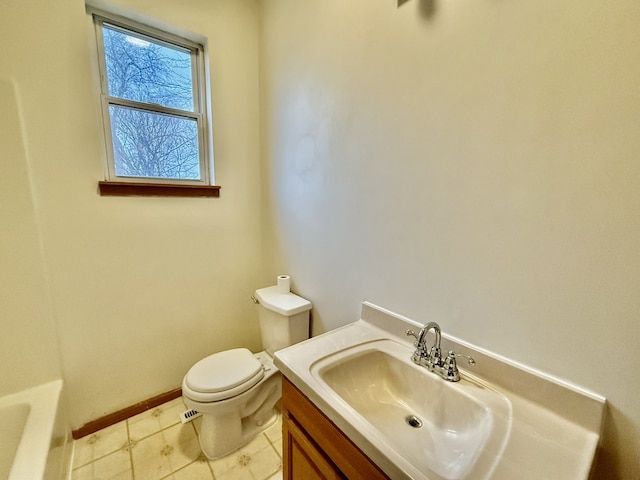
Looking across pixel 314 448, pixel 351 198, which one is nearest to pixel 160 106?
pixel 351 198

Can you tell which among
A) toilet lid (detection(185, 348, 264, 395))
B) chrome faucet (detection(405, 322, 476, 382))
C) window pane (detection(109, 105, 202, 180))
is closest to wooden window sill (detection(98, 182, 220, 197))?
window pane (detection(109, 105, 202, 180))

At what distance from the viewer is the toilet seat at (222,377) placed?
50.4 inches

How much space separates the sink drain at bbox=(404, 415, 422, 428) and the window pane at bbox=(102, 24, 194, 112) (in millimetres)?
1999

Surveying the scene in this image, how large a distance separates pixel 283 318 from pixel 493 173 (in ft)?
3.98

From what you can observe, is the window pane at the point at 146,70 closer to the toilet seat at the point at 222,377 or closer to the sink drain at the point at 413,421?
the toilet seat at the point at 222,377

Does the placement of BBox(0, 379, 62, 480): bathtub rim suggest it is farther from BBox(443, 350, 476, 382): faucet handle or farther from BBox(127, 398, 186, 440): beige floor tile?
BBox(443, 350, 476, 382): faucet handle

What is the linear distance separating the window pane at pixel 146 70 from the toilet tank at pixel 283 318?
133 cm

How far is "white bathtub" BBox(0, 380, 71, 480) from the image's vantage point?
956mm

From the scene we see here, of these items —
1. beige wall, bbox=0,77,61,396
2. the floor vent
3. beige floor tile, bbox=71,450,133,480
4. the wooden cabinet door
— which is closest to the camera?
the wooden cabinet door

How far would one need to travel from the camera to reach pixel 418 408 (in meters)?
0.91

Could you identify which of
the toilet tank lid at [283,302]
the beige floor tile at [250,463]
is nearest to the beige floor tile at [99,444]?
the beige floor tile at [250,463]

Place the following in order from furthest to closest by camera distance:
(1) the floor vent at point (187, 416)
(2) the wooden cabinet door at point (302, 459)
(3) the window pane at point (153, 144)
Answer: (1) the floor vent at point (187, 416) → (3) the window pane at point (153, 144) → (2) the wooden cabinet door at point (302, 459)

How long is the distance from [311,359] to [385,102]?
1.02 metres

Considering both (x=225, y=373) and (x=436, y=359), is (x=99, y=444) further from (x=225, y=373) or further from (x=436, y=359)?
(x=436, y=359)
